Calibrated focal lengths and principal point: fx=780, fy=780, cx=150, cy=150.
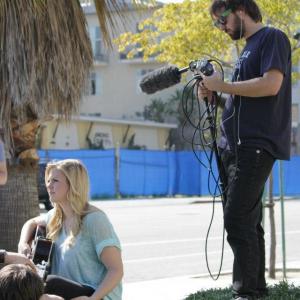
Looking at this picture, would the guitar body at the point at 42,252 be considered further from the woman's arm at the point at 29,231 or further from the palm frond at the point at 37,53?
the palm frond at the point at 37,53

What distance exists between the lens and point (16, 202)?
7578 mm

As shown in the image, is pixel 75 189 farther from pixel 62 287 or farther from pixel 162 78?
pixel 162 78

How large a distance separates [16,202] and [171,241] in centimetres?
743

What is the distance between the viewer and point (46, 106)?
25.6 ft

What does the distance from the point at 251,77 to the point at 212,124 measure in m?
0.45

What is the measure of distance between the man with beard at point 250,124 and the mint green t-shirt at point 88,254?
2.63 ft

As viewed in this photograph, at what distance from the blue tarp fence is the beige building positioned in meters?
7.15

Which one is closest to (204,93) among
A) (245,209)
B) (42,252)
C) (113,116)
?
(245,209)

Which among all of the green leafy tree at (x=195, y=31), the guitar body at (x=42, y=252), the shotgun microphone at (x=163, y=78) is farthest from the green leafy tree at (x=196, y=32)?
the guitar body at (x=42, y=252)

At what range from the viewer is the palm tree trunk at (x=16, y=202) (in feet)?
24.6

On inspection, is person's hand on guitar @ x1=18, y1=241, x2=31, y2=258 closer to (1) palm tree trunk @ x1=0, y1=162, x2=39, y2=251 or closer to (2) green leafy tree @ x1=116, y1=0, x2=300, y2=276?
(1) palm tree trunk @ x1=0, y1=162, x2=39, y2=251

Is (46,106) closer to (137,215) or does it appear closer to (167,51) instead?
(167,51)

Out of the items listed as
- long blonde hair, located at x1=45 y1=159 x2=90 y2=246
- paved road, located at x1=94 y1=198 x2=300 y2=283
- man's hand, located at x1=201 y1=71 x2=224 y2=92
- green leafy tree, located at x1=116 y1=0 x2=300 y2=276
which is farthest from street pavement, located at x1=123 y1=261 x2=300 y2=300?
man's hand, located at x1=201 y1=71 x2=224 y2=92

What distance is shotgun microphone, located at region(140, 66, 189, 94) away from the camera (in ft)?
18.4
